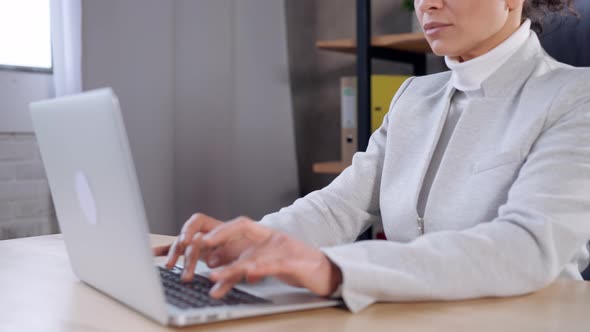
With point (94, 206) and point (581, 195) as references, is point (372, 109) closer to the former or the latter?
point (581, 195)

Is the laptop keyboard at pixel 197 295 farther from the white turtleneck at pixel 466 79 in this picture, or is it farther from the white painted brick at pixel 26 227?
the white painted brick at pixel 26 227

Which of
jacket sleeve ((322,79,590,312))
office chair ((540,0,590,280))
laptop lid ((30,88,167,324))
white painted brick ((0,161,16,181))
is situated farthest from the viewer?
white painted brick ((0,161,16,181))

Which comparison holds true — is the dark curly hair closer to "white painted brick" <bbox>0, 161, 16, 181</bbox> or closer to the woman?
the woman

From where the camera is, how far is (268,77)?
2701mm

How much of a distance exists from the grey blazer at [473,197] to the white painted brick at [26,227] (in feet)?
3.81

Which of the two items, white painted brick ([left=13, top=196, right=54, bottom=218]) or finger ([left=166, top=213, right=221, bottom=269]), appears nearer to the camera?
finger ([left=166, top=213, right=221, bottom=269])

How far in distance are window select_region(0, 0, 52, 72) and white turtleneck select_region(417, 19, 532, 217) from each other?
1373 mm

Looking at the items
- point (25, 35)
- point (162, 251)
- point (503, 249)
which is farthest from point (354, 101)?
point (503, 249)

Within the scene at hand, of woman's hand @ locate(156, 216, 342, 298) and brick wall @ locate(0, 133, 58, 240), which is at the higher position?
woman's hand @ locate(156, 216, 342, 298)

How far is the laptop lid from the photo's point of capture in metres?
0.67

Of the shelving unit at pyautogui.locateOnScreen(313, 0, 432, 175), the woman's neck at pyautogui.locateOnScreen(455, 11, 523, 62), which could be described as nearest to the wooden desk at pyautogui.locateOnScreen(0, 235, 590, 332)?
the woman's neck at pyautogui.locateOnScreen(455, 11, 523, 62)

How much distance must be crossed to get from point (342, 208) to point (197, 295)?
509mm

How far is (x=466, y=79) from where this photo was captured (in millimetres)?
1146

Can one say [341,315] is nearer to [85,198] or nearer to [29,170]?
[85,198]
